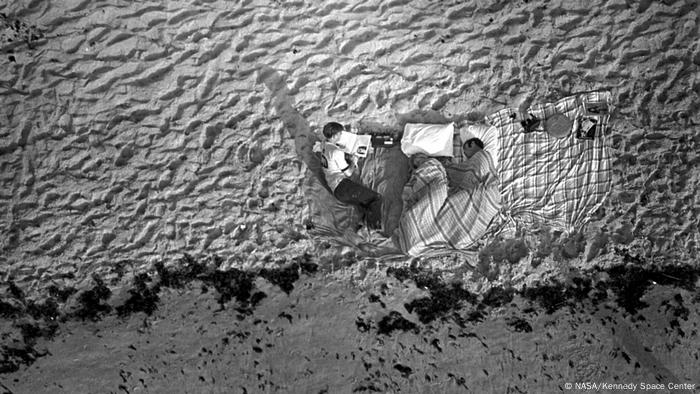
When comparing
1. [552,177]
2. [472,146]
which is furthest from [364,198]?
[552,177]

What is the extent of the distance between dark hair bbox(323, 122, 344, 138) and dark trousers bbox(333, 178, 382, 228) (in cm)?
35

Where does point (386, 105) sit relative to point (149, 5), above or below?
below

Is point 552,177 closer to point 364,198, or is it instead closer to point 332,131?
point 364,198

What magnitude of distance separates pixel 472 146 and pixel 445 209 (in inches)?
23.9

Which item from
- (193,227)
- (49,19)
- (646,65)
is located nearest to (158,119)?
(193,227)

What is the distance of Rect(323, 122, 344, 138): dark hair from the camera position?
3.24 metres

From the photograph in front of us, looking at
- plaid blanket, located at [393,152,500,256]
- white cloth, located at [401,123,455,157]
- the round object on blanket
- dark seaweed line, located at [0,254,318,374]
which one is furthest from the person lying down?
dark seaweed line, located at [0,254,318,374]

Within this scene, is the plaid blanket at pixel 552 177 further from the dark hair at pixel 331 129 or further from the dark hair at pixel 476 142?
the dark hair at pixel 331 129

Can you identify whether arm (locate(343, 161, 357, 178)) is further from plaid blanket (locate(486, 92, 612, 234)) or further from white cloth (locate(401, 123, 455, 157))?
plaid blanket (locate(486, 92, 612, 234))

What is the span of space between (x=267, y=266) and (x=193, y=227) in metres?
0.64

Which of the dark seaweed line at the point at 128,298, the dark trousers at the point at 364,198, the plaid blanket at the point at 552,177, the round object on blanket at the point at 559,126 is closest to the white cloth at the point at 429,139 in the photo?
the plaid blanket at the point at 552,177

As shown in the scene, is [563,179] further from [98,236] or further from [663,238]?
[98,236]

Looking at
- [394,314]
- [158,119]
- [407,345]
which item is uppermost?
[158,119]

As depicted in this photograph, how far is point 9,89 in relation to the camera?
344 centimetres
